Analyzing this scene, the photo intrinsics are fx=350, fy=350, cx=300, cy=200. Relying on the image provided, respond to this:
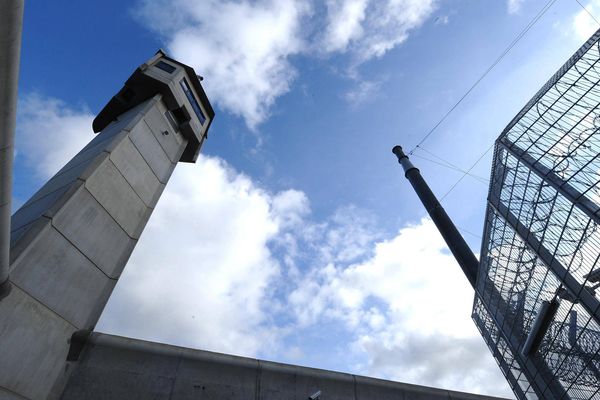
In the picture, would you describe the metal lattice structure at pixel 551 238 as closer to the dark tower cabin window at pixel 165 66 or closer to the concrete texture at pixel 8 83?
the concrete texture at pixel 8 83

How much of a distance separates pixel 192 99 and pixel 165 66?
2615 millimetres

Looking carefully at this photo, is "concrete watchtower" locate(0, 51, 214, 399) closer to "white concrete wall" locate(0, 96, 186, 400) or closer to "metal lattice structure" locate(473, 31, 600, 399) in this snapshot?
"white concrete wall" locate(0, 96, 186, 400)

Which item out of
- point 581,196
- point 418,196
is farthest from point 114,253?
point 418,196

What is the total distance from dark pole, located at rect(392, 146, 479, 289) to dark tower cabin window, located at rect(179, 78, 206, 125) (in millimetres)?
29558

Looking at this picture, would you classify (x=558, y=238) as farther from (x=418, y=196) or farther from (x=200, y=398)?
(x=418, y=196)

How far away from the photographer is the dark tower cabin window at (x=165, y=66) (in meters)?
22.7

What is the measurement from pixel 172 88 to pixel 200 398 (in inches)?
673

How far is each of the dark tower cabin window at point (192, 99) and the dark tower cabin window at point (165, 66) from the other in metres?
0.95

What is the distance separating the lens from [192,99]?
23703 millimetres

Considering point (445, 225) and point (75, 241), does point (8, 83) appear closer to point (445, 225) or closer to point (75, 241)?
point (75, 241)

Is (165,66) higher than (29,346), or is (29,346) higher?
(165,66)

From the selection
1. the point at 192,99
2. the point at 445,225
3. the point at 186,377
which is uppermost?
the point at 445,225

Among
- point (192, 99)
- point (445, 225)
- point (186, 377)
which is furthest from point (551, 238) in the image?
point (192, 99)

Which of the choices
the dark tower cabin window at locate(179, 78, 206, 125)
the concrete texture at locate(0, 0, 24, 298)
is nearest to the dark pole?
the dark tower cabin window at locate(179, 78, 206, 125)
